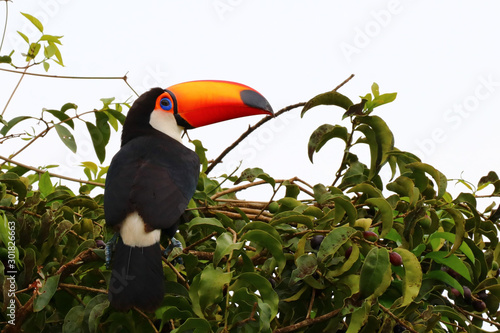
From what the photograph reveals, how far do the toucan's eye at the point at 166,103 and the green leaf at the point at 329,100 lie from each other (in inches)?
43.4

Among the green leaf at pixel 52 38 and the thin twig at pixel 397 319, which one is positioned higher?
the green leaf at pixel 52 38

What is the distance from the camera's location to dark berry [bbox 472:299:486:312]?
8.20ft

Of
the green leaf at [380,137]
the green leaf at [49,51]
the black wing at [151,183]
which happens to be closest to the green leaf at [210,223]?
the black wing at [151,183]

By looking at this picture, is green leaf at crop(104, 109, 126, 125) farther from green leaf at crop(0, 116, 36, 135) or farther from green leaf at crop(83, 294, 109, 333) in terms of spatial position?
green leaf at crop(83, 294, 109, 333)

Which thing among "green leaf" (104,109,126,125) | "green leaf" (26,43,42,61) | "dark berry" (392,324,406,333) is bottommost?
"dark berry" (392,324,406,333)

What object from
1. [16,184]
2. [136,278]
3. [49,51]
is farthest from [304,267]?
[49,51]

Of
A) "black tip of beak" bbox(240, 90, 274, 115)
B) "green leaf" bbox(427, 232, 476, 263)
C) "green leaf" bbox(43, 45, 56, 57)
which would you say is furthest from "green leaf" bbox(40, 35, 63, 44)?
"green leaf" bbox(427, 232, 476, 263)

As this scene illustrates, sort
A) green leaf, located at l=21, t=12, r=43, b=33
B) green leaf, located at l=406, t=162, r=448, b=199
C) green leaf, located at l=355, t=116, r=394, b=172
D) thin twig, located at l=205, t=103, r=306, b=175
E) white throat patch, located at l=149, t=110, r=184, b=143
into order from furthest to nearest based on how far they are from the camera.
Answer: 1. white throat patch, located at l=149, t=110, r=184, b=143
2. green leaf, located at l=21, t=12, r=43, b=33
3. thin twig, located at l=205, t=103, r=306, b=175
4. green leaf, located at l=355, t=116, r=394, b=172
5. green leaf, located at l=406, t=162, r=448, b=199

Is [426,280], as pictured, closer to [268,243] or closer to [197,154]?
[268,243]

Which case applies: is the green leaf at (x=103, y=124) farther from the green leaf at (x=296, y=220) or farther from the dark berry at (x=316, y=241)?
the dark berry at (x=316, y=241)

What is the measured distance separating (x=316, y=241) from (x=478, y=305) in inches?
29.5

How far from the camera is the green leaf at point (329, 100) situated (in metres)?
2.62

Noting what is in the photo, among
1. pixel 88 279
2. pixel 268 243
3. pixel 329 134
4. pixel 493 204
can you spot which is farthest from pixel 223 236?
pixel 493 204

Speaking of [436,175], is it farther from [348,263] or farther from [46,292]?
[46,292]
